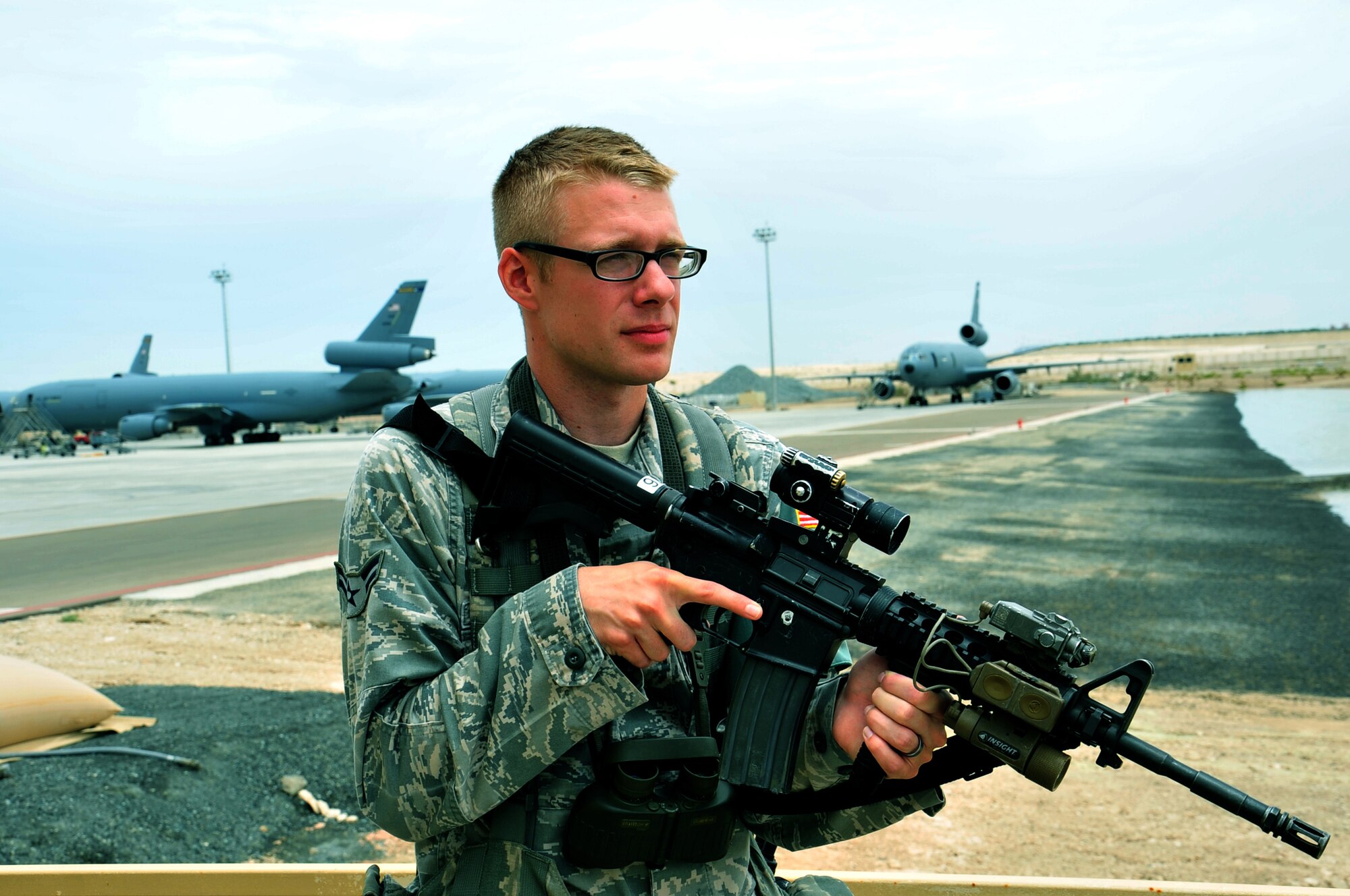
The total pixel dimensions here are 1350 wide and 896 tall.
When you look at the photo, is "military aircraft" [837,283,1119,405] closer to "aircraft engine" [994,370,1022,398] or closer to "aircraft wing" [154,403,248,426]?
"aircraft engine" [994,370,1022,398]

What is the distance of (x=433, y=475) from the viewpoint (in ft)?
6.67

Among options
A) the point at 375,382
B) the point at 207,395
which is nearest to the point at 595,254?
the point at 375,382

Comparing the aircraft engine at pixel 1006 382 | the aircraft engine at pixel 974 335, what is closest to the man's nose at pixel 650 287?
the aircraft engine at pixel 1006 382

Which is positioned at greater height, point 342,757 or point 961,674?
point 961,674

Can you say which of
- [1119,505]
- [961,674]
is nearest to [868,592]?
[961,674]

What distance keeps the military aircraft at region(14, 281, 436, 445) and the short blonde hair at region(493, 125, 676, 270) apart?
48.9 metres

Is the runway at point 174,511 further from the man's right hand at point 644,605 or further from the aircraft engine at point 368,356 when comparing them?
the aircraft engine at point 368,356

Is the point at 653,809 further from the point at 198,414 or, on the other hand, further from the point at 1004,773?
the point at 198,414

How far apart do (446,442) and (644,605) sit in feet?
2.02

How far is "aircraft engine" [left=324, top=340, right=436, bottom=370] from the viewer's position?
50.7 m

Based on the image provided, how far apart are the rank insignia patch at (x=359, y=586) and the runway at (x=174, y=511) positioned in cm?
910

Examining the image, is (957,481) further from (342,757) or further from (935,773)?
(935,773)

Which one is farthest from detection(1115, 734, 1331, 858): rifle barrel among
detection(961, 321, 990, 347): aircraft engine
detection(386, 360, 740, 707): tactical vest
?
detection(961, 321, 990, 347): aircraft engine

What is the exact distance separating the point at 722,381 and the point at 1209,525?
386 feet
